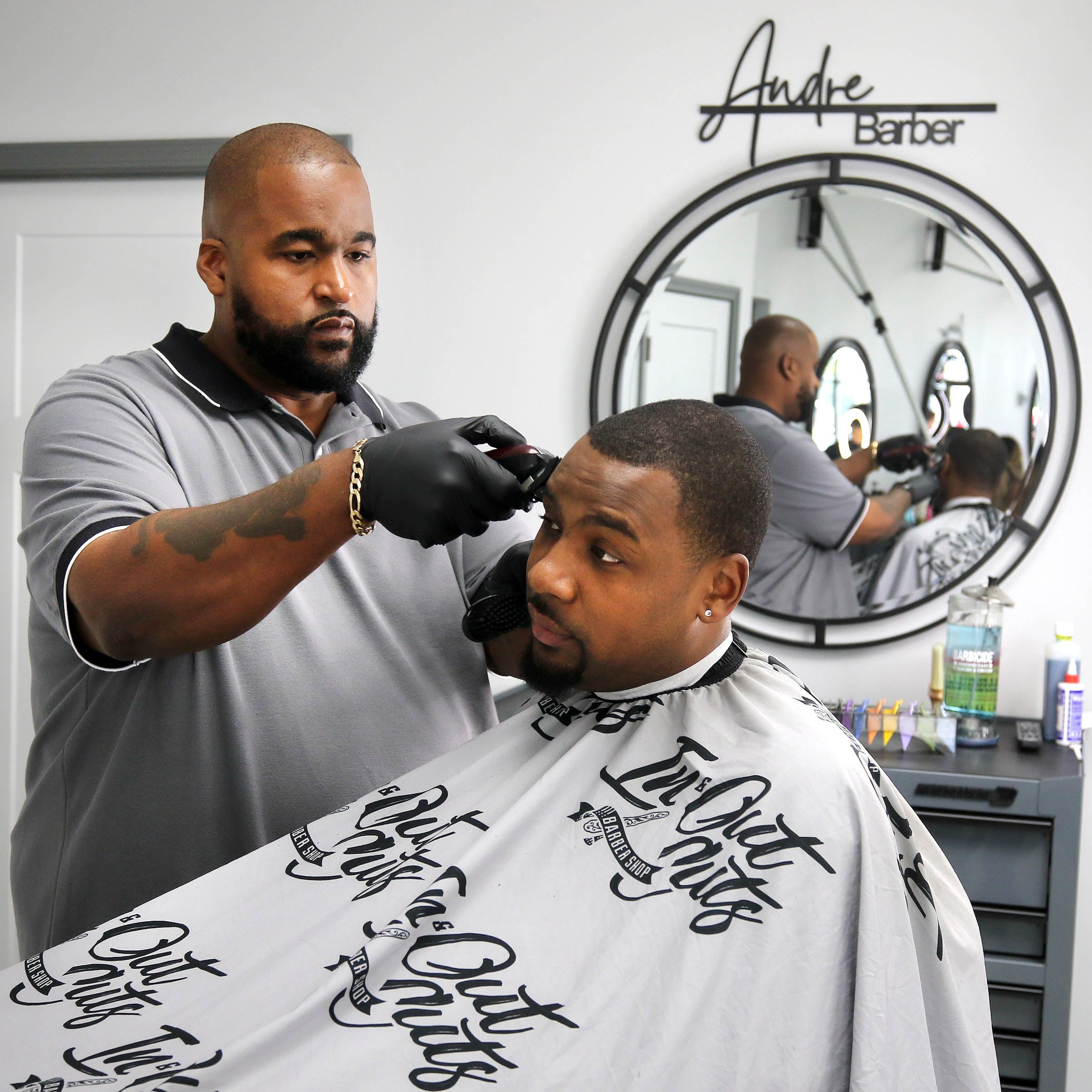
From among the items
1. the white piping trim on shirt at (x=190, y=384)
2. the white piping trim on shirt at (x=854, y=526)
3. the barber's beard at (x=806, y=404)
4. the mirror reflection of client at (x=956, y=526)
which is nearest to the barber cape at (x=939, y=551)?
the mirror reflection of client at (x=956, y=526)

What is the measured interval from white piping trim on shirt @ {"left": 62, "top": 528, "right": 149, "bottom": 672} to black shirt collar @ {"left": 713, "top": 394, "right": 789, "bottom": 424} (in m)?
1.85

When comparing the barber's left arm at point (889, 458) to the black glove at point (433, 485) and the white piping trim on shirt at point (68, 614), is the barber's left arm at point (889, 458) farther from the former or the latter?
the white piping trim on shirt at point (68, 614)

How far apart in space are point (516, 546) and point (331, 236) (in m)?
0.50

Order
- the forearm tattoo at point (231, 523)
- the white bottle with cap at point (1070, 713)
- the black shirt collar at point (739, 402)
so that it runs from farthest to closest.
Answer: the black shirt collar at point (739, 402) < the white bottle with cap at point (1070, 713) < the forearm tattoo at point (231, 523)

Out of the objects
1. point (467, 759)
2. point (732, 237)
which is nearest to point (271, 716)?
point (467, 759)

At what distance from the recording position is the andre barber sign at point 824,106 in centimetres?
262

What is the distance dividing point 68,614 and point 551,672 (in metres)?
0.54

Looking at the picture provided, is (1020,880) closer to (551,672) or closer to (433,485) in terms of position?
(551,672)

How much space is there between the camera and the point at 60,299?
3.11 meters

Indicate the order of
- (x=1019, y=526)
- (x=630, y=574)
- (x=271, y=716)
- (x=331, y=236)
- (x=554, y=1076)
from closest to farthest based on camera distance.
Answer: (x=554, y=1076), (x=630, y=574), (x=271, y=716), (x=331, y=236), (x=1019, y=526)

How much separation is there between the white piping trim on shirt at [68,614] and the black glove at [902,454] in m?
1.99

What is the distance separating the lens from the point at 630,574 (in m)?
1.21

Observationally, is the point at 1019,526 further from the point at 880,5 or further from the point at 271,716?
the point at 271,716

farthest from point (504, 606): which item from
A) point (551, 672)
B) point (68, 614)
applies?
point (68, 614)
